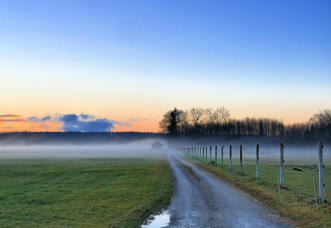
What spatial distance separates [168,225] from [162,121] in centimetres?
13716

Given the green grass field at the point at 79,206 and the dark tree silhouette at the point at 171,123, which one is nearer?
the green grass field at the point at 79,206

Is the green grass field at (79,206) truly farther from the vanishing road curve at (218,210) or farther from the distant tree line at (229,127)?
the distant tree line at (229,127)

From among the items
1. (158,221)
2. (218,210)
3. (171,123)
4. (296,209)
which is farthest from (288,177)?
(171,123)

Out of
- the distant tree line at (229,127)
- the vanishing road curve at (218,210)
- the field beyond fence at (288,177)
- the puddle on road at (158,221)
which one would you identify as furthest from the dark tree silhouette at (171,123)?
the puddle on road at (158,221)

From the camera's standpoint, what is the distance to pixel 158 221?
11.4 metres

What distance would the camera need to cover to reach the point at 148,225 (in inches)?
432

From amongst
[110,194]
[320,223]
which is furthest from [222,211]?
[110,194]

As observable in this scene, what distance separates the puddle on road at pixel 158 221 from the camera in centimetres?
1085

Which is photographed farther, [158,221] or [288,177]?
[288,177]

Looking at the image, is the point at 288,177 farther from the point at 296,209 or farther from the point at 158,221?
the point at 158,221

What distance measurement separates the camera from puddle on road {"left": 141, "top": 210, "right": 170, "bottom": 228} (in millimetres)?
10852

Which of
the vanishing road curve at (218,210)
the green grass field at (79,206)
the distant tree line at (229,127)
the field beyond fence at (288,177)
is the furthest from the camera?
the distant tree line at (229,127)

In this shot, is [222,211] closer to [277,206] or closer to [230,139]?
[277,206]

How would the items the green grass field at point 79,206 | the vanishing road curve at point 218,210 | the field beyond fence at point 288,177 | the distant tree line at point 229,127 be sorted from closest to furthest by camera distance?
the vanishing road curve at point 218,210, the green grass field at point 79,206, the field beyond fence at point 288,177, the distant tree line at point 229,127
